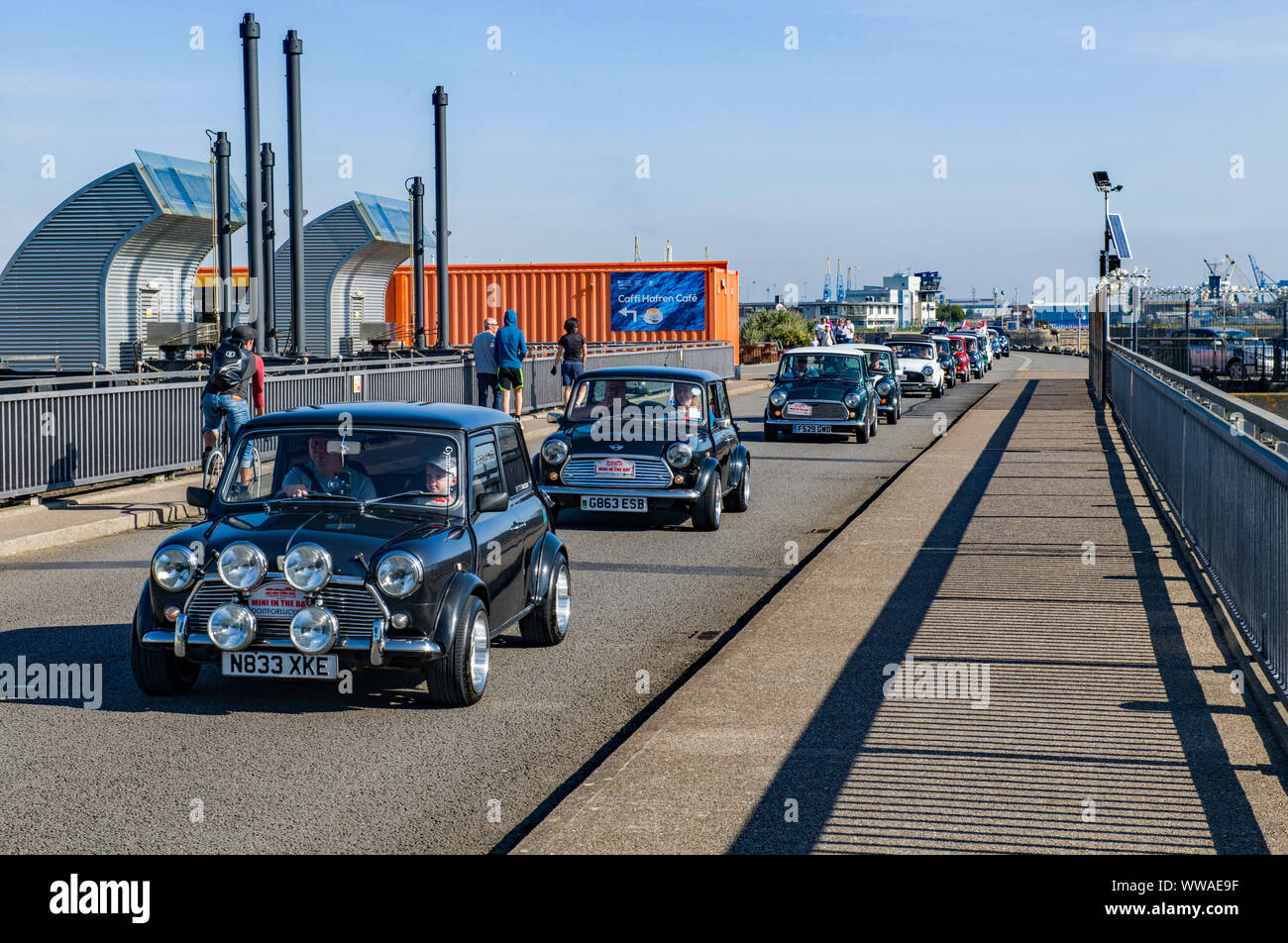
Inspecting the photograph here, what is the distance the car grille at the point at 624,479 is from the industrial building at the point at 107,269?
2201cm

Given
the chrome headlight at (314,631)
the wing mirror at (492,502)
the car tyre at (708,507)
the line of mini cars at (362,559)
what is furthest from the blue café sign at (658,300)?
the chrome headlight at (314,631)

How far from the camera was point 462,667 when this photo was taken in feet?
22.6

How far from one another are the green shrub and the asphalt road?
5571 centimetres

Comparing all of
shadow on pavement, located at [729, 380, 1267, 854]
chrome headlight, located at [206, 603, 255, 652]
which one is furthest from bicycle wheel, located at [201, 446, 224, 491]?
shadow on pavement, located at [729, 380, 1267, 854]

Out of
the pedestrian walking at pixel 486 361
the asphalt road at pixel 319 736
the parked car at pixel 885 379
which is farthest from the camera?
the parked car at pixel 885 379

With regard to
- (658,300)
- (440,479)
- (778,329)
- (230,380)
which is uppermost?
(658,300)

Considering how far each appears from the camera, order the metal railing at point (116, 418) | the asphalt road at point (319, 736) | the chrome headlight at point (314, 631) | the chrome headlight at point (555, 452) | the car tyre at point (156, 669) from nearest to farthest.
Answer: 1. the asphalt road at point (319, 736)
2. the chrome headlight at point (314, 631)
3. the car tyre at point (156, 669)
4. the chrome headlight at point (555, 452)
5. the metal railing at point (116, 418)

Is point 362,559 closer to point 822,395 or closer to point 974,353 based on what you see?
point 822,395

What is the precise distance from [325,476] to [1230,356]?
23409 mm

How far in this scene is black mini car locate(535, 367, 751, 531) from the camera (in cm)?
1328

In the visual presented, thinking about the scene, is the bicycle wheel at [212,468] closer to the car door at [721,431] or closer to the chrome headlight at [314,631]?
the chrome headlight at [314,631]

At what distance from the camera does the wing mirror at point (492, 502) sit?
7359mm

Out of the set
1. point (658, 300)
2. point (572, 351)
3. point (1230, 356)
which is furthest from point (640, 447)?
point (658, 300)

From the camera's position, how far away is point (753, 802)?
5309 mm
